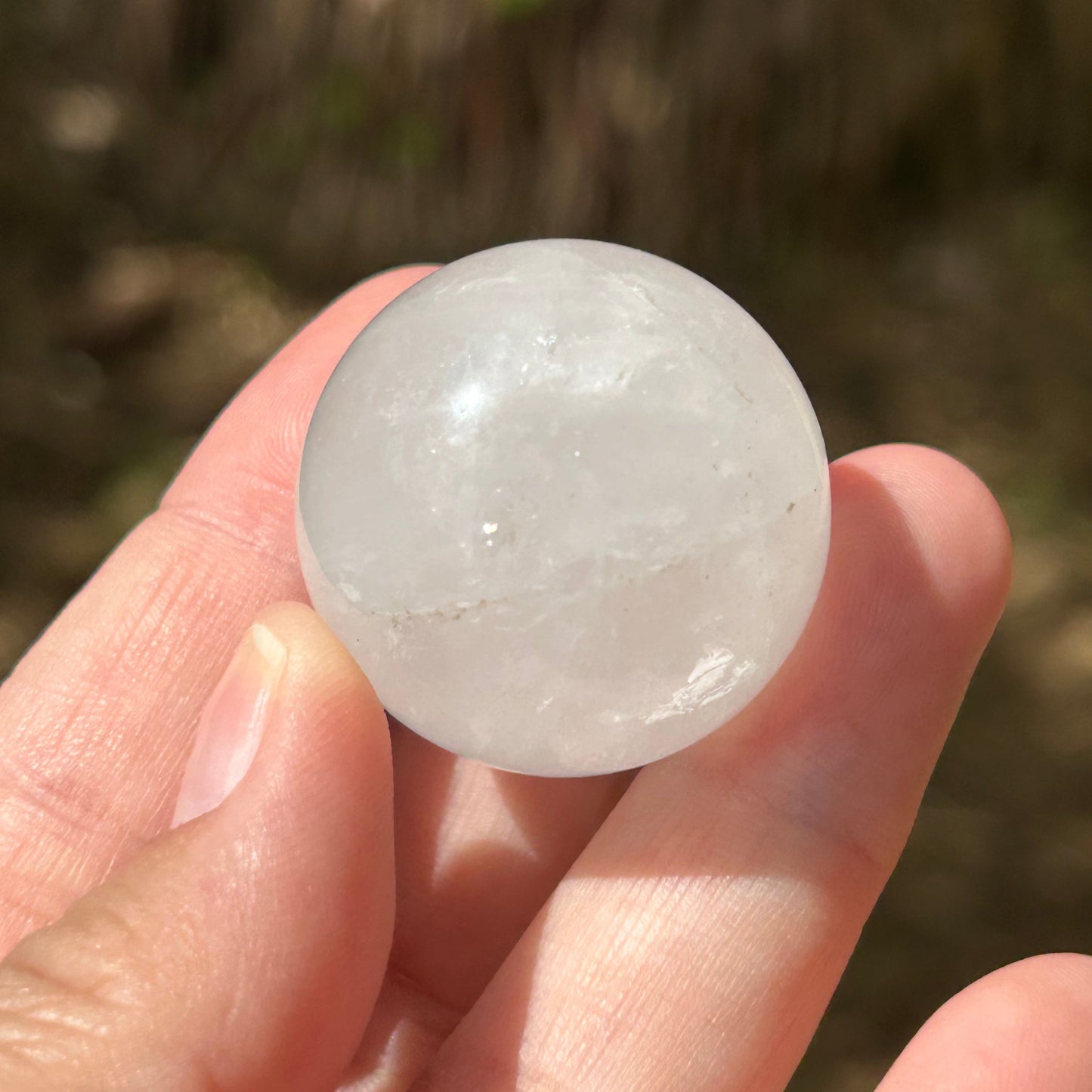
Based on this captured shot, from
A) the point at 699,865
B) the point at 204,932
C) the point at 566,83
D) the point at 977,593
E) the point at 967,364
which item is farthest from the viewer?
the point at 967,364

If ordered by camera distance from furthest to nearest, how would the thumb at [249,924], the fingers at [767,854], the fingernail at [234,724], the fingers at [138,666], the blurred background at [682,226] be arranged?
the blurred background at [682,226]
the fingers at [138,666]
the fingers at [767,854]
the fingernail at [234,724]
the thumb at [249,924]

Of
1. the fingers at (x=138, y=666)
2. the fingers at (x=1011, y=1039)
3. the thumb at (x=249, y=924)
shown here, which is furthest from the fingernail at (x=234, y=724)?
the fingers at (x=1011, y=1039)

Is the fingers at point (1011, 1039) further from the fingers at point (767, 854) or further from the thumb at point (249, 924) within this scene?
the thumb at point (249, 924)

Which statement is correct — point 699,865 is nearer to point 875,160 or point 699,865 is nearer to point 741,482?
point 741,482

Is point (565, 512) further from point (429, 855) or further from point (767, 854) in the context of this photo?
point (429, 855)

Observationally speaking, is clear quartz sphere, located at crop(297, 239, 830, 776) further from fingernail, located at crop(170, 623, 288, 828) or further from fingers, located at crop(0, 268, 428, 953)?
fingers, located at crop(0, 268, 428, 953)

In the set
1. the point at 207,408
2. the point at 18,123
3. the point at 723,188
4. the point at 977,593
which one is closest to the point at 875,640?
the point at 977,593
